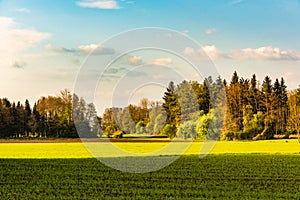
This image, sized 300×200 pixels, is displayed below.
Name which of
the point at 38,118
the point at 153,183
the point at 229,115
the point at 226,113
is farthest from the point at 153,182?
the point at 38,118

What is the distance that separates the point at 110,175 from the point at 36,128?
212ft

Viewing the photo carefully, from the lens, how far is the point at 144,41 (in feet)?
80.1

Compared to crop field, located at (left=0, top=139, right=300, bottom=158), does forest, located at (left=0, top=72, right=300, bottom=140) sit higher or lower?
higher

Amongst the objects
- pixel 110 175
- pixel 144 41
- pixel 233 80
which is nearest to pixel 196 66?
pixel 144 41

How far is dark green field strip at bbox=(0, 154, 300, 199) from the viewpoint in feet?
51.7

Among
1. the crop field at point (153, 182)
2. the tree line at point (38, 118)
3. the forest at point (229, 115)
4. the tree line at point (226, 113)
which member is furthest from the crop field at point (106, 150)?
the tree line at point (38, 118)

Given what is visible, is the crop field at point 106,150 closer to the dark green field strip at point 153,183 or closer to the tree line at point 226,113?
the tree line at point 226,113

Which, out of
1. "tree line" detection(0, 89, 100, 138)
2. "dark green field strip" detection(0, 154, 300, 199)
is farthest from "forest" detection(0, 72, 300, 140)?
"dark green field strip" detection(0, 154, 300, 199)

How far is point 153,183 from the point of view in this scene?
18.3 m

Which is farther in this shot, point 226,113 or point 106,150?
point 226,113

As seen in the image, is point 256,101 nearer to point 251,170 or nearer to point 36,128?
point 36,128

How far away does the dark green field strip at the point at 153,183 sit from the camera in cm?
1575

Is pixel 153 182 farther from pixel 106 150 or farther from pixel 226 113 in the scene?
pixel 226 113

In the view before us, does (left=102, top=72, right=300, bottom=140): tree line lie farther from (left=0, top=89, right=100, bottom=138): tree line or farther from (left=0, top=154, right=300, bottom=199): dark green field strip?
(left=0, top=89, right=100, bottom=138): tree line
